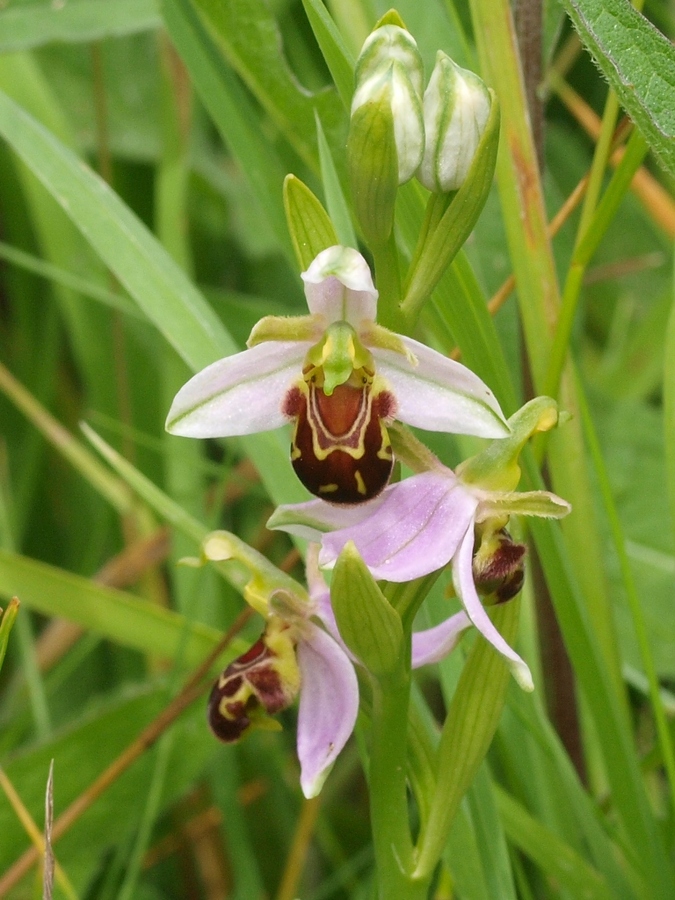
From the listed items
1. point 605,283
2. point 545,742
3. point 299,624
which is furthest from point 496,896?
point 605,283

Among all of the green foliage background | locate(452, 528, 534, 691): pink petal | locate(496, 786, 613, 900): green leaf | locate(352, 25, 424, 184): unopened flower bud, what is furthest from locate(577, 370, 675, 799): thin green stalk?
locate(352, 25, 424, 184): unopened flower bud

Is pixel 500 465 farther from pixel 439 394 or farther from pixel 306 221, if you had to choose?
pixel 306 221

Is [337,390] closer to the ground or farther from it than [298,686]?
farther from it

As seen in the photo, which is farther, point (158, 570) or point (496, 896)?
point (158, 570)

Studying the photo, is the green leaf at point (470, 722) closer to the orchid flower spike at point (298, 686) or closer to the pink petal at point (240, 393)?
the orchid flower spike at point (298, 686)

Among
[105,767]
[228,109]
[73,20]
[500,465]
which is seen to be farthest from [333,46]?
[105,767]

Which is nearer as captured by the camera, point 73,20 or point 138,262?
point 138,262

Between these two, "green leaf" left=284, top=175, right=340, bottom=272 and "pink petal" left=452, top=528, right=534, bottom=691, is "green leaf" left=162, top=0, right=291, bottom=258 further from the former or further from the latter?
"pink petal" left=452, top=528, right=534, bottom=691

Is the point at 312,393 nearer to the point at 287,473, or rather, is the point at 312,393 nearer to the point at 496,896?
the point at 287,473
